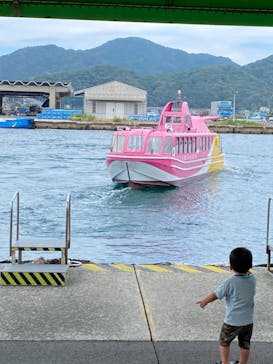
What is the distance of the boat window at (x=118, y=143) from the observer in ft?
98.4

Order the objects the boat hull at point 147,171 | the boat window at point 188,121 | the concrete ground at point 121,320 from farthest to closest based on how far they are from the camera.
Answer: the boat window at point 188,121, the boat hull at point 147,171, the concrete ground at point 121,320

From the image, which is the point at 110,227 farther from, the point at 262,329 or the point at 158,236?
the point at 262,329

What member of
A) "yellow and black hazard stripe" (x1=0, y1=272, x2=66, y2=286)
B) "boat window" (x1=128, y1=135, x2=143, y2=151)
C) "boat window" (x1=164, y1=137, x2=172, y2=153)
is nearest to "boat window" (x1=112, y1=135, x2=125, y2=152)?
"boat window" (x1=128, y1=135, x2=143, y2=151)

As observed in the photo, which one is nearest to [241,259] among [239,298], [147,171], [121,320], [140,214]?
[239,298]

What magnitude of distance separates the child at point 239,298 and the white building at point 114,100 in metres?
139

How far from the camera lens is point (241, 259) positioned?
176 inches

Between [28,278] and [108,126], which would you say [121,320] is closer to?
[28,278]

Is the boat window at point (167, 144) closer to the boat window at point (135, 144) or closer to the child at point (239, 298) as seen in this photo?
the boat window at point (135, 144)

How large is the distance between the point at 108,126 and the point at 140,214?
306 ft

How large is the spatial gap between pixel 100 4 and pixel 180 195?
23.1m

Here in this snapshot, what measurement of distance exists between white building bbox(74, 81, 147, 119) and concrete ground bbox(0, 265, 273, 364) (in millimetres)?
136336

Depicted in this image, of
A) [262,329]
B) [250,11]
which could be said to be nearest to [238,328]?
[262,329]

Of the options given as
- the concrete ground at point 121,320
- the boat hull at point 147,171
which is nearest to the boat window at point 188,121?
the boat hull at point 147,171

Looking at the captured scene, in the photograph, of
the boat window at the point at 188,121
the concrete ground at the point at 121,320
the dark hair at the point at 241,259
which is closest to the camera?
the dark hair at the point at 241,259
